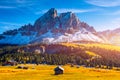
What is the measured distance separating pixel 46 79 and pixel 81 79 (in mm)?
14759

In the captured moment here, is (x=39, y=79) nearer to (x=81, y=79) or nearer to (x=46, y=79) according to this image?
(x=46, y=79)

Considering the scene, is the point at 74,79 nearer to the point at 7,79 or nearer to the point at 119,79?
the point at 119,79

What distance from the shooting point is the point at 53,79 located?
105875 mm

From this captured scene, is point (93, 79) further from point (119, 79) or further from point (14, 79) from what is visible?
point (14, 79)

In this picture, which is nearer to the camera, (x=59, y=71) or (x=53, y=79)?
(x=53, y=79)

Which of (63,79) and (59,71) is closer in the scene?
(63,79)

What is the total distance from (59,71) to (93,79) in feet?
119

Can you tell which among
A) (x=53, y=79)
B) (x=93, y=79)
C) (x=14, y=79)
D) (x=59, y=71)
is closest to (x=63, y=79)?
(x=53, y=79)

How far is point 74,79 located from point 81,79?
117 inches

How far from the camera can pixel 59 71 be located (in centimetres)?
13788

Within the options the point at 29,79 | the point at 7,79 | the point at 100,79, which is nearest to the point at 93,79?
the point at 100,79

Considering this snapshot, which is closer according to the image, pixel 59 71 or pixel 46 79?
pixel 46 79

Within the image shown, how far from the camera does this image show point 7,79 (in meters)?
105

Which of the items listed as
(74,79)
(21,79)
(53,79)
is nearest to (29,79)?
(21,79)
